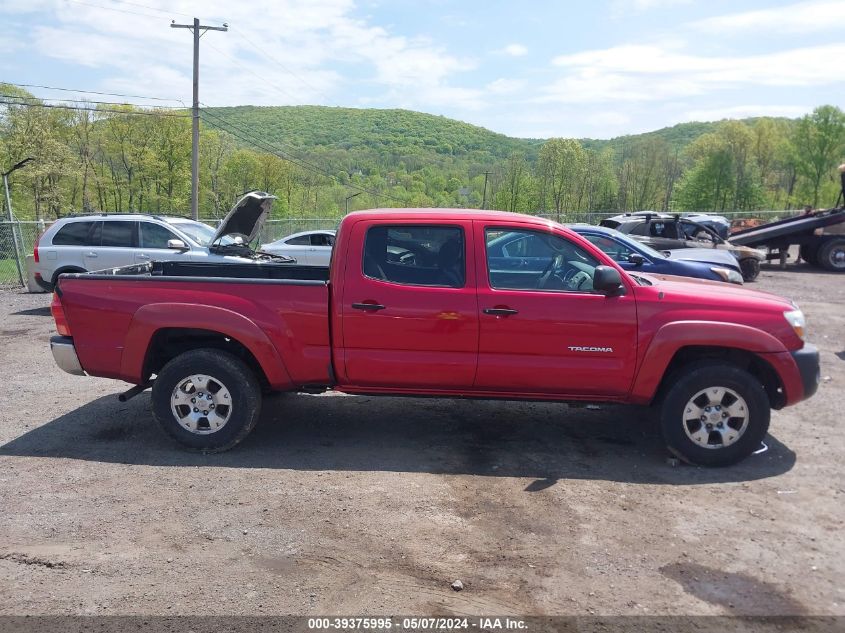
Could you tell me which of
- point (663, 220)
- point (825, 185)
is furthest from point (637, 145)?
point (663, 220)

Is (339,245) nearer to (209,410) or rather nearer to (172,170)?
(209,410)

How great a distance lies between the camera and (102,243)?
12.6m

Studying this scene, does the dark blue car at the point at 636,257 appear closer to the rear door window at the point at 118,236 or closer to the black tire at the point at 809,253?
the rear door window at the point at 118,236

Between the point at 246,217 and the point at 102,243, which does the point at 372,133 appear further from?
the point at 246,217

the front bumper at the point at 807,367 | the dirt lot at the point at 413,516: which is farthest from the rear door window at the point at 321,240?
the front bumper at the point at 807,367

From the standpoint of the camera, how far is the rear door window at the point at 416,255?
5180 mm

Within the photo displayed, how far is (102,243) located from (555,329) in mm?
10450

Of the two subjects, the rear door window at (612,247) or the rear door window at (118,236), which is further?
the rear door window at (118,236)

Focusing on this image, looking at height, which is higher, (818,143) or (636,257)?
(818,143)

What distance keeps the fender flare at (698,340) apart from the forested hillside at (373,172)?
4926cm

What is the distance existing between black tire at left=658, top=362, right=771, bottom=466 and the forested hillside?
49285 mm

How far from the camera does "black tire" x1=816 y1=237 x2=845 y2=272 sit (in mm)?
20469

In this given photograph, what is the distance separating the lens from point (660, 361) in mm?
5066

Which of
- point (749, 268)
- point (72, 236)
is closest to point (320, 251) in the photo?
point (72, 236)
